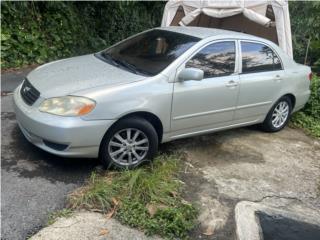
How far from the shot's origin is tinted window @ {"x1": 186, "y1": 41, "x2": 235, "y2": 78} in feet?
16.7

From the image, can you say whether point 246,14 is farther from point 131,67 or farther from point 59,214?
point 59,214

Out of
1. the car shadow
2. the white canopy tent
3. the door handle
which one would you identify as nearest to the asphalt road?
the car shadow

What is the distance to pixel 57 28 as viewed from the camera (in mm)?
9875

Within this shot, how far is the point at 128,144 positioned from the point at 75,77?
3.10 feet

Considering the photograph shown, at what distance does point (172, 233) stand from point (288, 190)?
175 centimetres

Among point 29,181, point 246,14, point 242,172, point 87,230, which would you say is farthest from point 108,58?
point 246,14

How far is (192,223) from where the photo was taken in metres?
3.95

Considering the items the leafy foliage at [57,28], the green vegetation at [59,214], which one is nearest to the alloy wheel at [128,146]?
the green vegetation at [59,214]

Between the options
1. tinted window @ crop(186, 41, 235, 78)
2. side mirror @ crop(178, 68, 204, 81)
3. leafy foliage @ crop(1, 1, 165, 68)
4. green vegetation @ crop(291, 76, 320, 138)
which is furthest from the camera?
leafy foliage @ crop(1, 1, 165, 68)

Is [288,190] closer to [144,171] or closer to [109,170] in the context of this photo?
[144,171]

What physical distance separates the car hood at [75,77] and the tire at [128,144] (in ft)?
1.54

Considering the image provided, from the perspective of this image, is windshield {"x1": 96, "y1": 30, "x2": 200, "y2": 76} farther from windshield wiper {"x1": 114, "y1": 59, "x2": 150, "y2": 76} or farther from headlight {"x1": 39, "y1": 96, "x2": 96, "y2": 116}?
headlight {"x1": 39, "y1": 96, "x2": 96, "y2": 116}

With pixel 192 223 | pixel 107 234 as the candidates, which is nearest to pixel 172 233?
pixel 192 223

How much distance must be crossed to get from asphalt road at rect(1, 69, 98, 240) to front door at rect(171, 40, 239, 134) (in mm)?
1168
